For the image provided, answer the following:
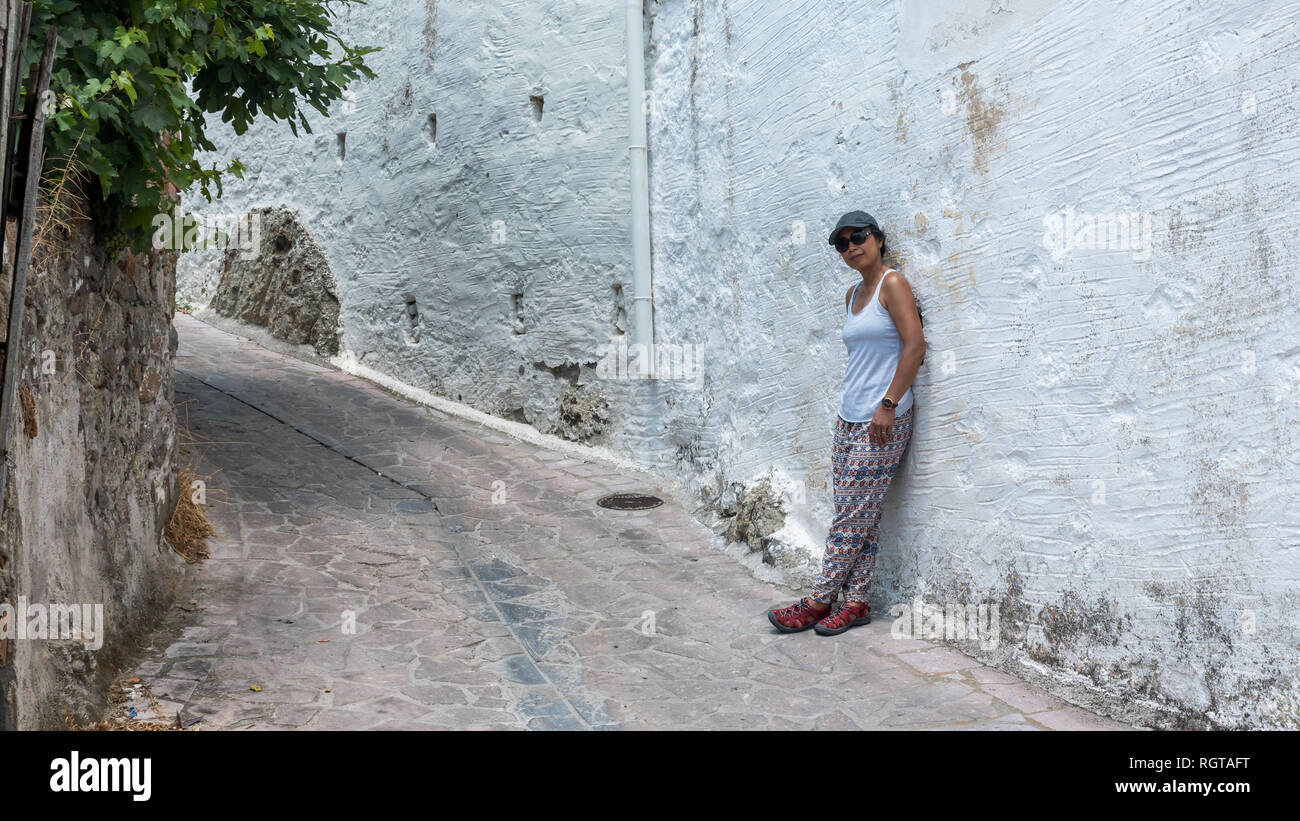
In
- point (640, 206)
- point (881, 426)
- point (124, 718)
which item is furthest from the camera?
point (640, 206)

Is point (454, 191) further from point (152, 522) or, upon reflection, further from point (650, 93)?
point (152, 522)

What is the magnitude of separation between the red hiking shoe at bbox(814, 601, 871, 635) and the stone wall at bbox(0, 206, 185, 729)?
2958 mm

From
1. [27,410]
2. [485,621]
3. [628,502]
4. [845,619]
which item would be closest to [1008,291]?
[845,619]

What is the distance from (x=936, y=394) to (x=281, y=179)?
9.34m

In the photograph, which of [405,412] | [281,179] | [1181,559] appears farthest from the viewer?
[281,179]

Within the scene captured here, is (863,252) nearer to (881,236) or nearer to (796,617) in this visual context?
(881,236)

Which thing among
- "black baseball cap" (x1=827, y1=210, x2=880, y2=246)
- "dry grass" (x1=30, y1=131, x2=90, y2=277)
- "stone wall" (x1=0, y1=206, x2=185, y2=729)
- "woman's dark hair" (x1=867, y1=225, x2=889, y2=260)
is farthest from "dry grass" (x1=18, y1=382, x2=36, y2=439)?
"woman's dark hair" (x1=867, y1=225, x2=889, y2=260)

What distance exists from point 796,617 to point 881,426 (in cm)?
98

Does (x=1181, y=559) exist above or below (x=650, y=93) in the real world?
below

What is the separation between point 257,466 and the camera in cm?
757

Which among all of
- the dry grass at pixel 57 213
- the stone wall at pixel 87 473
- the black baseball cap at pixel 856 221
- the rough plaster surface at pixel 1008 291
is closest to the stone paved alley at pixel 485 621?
the stone wall at pixel 87 473

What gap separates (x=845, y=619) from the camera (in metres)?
5.07

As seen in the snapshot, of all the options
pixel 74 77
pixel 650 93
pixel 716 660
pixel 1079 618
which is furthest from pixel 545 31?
pixel 1079 618

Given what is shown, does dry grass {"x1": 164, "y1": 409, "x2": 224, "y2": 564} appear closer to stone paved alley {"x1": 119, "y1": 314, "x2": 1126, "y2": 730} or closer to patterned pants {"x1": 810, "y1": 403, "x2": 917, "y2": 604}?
stone paved alley {"x1": 119, "y1": 314, "x2": 1126, "y2": 730}
